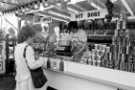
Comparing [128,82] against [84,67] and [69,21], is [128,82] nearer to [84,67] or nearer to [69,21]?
[84,67]

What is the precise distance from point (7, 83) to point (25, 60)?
2558 mm

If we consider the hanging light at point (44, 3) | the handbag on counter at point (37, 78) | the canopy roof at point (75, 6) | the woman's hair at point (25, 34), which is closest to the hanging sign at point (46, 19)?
the canopy roof at point (75, 6)

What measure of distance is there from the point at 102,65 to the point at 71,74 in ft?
1.94

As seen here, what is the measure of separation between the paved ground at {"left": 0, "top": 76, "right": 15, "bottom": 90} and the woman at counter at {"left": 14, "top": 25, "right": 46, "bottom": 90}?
1909 millimetres

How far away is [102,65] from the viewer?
6.48 ft

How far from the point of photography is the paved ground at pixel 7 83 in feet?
11.8

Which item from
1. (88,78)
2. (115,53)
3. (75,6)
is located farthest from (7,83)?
(115,53)

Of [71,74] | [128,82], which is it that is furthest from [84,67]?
[128,82]

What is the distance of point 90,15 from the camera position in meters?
2.68

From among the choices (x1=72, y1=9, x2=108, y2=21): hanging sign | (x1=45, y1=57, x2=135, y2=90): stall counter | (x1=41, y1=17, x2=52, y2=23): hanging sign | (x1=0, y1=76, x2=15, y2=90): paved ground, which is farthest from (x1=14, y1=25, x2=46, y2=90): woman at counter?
(x1=0, y1=76, x2=15, y2=90): paved ground

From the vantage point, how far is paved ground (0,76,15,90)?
3.59m

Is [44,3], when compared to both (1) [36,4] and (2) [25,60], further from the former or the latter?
(2) [25,60]

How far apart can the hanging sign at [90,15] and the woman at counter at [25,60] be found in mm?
1271

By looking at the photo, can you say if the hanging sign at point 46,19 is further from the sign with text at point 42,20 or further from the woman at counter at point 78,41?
the woman at counter at point 78,41
